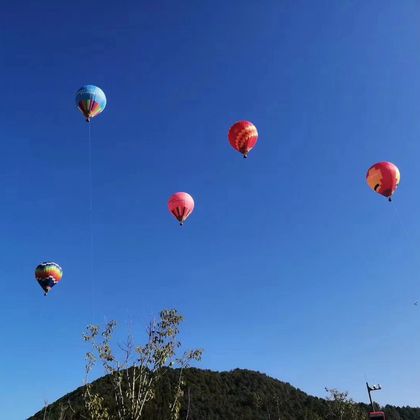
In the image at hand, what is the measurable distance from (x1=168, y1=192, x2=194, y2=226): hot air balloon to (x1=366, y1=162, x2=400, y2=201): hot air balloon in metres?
9.99

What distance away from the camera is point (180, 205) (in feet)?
90.8

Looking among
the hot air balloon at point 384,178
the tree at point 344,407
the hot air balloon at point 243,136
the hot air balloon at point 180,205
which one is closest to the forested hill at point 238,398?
the tree at point 344,407

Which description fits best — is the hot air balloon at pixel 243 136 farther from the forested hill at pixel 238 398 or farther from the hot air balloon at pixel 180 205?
the forested hill at pixel 238 398

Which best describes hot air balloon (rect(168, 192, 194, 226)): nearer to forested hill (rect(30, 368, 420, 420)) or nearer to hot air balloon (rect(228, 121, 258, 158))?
hot air balloon (rect(228, 121, 258, 158))

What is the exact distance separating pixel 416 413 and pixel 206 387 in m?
85.7

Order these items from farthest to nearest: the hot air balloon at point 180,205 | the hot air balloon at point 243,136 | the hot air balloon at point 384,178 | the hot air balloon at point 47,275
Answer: the hot air balloon at point 47,275, the hot air balloon at point 180,205, the hot air balloon at point 243,136, the hot air balloon at point 384,178

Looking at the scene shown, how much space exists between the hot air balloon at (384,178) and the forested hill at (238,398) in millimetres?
82778

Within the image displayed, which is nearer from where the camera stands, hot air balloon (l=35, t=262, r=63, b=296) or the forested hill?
hot air balloon (l=35, t=262, r=63, b=296)

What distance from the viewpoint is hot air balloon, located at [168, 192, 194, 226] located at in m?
27.7

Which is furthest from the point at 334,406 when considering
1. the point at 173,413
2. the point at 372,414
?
the point at 173,413

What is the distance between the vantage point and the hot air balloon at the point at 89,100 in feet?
89.9

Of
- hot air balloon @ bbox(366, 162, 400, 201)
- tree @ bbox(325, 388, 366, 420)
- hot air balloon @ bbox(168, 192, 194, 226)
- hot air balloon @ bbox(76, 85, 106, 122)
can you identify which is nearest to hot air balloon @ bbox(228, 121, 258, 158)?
hot air balloon @ bbox(168, 192, 194, 226)

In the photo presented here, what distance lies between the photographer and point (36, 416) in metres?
109

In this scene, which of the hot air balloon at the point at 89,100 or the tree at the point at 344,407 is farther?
the tree at the point at 344,407
